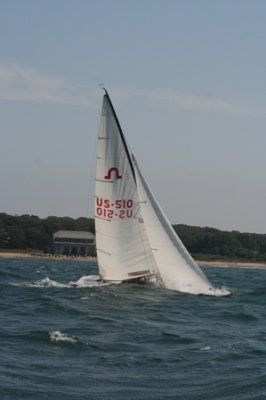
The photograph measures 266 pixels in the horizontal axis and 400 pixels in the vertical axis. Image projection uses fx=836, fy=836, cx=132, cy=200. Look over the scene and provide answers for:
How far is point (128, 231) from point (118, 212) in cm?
94

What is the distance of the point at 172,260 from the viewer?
119 ft

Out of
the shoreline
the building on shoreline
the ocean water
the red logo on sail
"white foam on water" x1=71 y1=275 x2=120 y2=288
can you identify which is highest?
the red logo on sail

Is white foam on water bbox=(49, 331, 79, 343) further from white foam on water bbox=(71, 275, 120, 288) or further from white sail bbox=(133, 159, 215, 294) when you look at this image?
white sail bbox=(133, 159, 215, 294)

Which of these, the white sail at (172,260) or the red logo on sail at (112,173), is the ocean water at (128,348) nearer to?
the white sail at (172,260)

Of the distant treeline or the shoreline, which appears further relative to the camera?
the distant treeline

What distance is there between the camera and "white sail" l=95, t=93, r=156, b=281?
36125 mm

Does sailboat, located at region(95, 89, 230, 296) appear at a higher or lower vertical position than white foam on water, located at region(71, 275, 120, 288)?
higher

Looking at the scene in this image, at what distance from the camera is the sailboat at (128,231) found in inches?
1421

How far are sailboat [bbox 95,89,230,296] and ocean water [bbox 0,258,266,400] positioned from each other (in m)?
4.11

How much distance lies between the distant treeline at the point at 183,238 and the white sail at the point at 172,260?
99.2 m

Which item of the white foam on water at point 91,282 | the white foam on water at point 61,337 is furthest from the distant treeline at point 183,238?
the white foam on water at point 61,337

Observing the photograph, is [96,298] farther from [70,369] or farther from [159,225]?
[70,369]

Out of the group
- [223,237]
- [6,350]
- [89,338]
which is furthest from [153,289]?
[223,237]

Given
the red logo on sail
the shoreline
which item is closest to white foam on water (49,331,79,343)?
the red logo on sail
